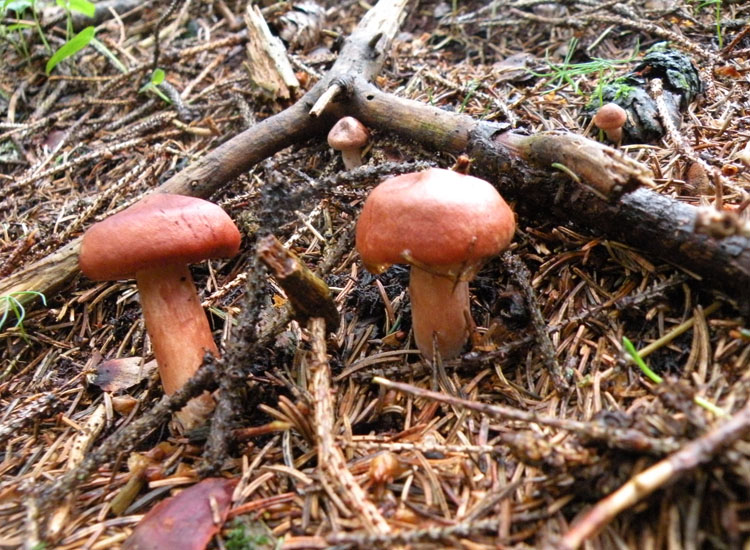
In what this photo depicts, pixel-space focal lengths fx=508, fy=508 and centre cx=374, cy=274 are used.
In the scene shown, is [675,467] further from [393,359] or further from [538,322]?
[393,359]

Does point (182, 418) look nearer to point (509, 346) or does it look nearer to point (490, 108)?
point (509, 346)

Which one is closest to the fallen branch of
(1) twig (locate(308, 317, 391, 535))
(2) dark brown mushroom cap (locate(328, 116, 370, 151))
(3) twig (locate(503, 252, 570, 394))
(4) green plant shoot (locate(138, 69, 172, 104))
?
(1) twig (locate(308, 317, 391, 535))

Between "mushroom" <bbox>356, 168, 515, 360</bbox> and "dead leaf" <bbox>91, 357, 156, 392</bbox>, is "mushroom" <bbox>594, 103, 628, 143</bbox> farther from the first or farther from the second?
"dead leaf" <bbox>91, 357, 156, 392</bbox>

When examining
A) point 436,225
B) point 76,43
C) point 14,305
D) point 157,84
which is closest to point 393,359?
point 436,225

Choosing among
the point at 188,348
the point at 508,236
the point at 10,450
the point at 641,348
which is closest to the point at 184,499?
the point at 188,348

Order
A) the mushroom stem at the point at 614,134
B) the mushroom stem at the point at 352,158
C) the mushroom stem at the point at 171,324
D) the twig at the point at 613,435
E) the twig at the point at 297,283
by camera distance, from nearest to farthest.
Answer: the twig at the point at 613,435 < the twig at the point at 297,283 < the mushroom stem at the point at 171,324 < the mushroom stem at the point at 614,134 < the mushroom stem at the point at 352,158

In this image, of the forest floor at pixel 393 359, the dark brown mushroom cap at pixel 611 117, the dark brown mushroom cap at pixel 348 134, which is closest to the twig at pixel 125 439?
the forest floor at pixel 393 359

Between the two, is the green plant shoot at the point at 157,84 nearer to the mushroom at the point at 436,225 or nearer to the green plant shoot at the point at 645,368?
the mushroom at the point at 436,225

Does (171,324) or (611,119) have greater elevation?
(611,119)
